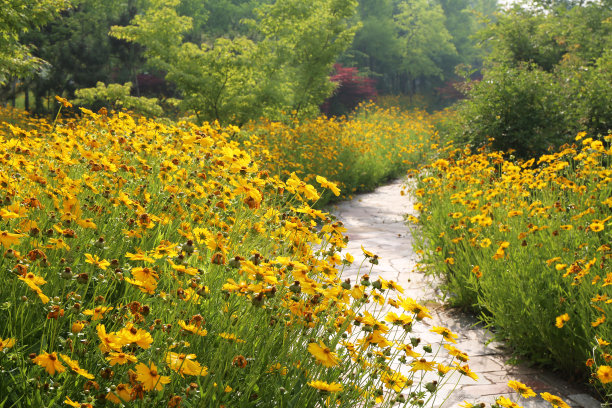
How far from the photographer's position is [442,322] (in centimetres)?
405

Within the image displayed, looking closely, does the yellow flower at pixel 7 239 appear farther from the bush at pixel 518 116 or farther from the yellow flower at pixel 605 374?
the bush at pixel 518 116

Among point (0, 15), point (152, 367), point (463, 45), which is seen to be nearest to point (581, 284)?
point (152, 367)

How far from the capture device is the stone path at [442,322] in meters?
2.93

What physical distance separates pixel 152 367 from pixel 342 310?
90cm

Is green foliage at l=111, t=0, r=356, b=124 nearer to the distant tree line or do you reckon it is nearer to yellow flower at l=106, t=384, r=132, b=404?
the distant tree line

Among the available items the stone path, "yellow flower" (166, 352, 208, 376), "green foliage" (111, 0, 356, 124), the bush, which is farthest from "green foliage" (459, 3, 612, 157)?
"yellow flower" (166, 352, 208, 376)

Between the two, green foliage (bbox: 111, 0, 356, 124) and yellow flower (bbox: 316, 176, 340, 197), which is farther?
green foliage (bbox: 111, 0, 356, 124)

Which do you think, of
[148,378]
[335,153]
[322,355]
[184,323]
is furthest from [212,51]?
[148,378]

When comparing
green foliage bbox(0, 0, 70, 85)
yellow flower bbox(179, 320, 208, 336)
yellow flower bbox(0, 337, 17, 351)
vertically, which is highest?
green foliage bbox(0, 0, 70, 85)

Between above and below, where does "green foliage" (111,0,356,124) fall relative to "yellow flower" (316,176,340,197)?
above

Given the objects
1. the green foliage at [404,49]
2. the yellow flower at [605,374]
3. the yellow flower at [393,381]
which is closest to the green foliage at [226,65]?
the yellow flower at [393,381]

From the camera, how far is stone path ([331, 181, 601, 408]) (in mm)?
2934

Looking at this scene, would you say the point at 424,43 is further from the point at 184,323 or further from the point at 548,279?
the point at 184,323

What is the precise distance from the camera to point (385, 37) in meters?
30.8
